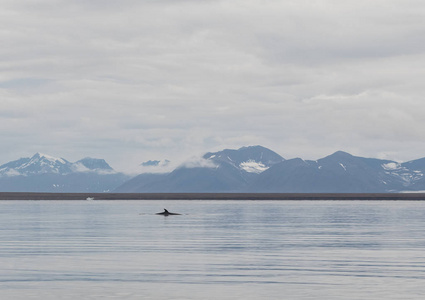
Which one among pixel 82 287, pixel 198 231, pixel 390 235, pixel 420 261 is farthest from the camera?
pixel 198 231

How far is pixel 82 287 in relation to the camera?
36969mm

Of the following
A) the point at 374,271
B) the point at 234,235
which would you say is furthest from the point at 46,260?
the point at 234,235

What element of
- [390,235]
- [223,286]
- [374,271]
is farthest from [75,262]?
[390,235]

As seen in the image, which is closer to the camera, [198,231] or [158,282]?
[158,282]

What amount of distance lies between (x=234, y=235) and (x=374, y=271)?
3111 cm

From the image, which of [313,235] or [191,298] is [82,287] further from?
[313,235]

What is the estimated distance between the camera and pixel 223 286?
3775 cm

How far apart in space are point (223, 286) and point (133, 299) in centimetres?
549

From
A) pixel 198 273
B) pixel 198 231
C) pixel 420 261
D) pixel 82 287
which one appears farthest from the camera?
pixel 198 231

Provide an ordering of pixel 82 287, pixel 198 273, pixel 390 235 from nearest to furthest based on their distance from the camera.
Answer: pixel 82 287 < pixel 198 273 < pixel 390 235

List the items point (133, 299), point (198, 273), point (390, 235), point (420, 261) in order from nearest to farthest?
point (133, 299) < point (198, 273) < point (420, 261) < point (390, 235)

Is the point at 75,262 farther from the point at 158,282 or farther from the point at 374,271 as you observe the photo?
the point at 374,271

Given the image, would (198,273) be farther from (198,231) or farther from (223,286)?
(198,231)

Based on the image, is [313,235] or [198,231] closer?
[313,235]
